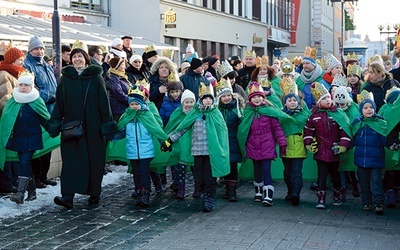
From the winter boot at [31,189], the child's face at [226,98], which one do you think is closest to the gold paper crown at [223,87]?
the child's face at [226,98]

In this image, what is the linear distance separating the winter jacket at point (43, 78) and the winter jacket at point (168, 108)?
163 centimetres

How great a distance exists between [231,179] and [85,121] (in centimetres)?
225

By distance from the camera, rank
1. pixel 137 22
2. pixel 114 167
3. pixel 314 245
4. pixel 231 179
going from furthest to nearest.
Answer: pixel 137 22 < pixel 114 167 < pixel 231 179 < pixel 314 245

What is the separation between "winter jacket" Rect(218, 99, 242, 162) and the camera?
1107 centimetres

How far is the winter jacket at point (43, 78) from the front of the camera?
11.4 metres

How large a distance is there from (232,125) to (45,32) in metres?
11.1

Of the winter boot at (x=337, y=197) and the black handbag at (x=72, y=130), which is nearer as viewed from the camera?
the black handbag at (x=72, y=130)

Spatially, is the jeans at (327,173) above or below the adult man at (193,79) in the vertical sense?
below

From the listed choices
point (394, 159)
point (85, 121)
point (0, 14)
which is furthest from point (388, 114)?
point (0, 14)

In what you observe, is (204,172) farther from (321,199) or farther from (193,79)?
(193,79)

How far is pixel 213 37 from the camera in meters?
39.5

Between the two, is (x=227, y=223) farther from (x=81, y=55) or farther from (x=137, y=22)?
(x=137, y=22)

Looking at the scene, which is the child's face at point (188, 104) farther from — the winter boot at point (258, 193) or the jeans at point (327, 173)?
the jeans at point (327, 173)

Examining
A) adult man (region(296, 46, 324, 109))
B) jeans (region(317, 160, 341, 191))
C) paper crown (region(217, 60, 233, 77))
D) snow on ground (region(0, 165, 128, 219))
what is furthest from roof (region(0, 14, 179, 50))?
jeans (region(317, 160, 341, 191))
